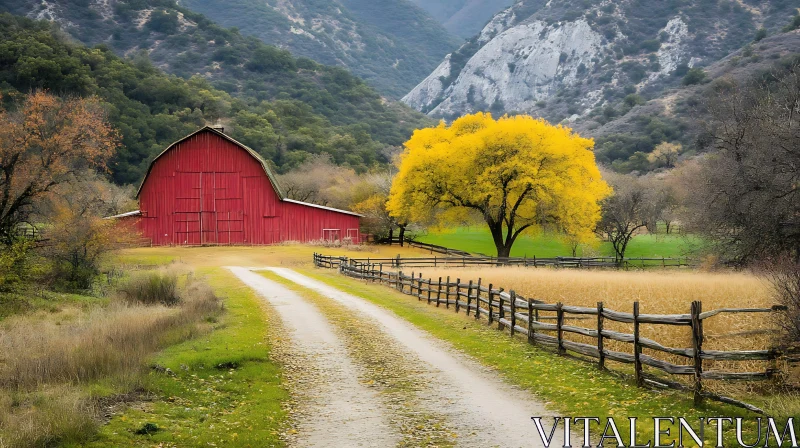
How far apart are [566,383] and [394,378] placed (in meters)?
2.99

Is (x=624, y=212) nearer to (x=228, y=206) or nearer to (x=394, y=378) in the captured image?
(x=228, y=206)

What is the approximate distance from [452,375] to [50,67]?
99.5 m

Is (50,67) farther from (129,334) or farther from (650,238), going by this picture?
(129,334)

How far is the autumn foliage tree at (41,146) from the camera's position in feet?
96.6

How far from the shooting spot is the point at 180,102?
4643 inches

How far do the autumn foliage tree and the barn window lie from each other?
31.6 meters

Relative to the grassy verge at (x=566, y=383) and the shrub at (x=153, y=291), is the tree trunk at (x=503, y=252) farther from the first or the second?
the grassy verge at (x=566, y=383)

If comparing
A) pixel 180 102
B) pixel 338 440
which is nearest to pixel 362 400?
pixel 338 440

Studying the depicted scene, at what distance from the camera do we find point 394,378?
39.7 feet

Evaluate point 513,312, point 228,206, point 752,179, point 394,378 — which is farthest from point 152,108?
point 394,378

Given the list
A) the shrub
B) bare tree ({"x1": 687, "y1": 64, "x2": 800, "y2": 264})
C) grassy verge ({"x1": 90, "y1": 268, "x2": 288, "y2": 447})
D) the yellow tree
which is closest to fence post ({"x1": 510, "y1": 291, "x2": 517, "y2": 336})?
grassy verge ({"x1": 90, "y1": 268, "x2": 288, "y2": 447})

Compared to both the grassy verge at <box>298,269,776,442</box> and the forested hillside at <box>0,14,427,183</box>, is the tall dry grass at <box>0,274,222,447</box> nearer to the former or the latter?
the grassy verge at <box>298,269,776,442</box>

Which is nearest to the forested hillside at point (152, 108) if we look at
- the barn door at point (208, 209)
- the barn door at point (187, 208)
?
the barn door at point (187, 208)

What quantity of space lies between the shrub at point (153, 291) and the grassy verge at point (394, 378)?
28.1 feet
